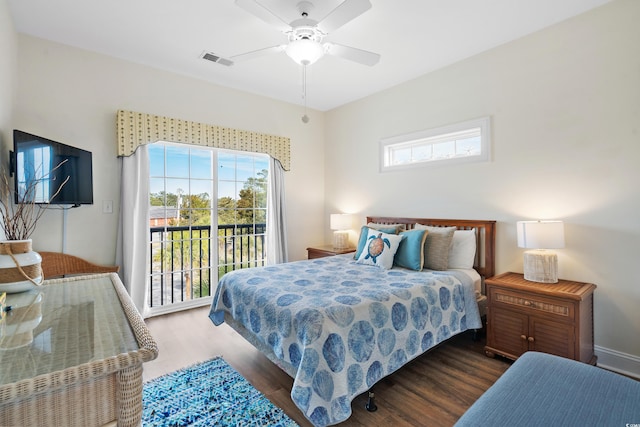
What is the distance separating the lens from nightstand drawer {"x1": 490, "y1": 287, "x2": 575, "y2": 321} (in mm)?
2189

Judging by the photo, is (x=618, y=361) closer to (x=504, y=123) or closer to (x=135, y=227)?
(x=504, y=123)

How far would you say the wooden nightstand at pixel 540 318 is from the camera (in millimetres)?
2172

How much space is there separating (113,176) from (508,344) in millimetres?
4095

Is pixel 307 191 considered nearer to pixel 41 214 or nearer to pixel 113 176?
pixel 113 176

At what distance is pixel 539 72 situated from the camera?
275cm

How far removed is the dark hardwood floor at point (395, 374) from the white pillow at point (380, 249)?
89 centimetres

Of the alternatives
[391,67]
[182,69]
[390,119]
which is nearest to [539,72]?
[391,67]

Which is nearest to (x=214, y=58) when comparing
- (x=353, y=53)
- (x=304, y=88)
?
(x=304, y=88)

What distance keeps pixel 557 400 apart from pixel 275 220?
A: 11.9 feet

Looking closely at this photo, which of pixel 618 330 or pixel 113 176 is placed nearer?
pixel 618 330

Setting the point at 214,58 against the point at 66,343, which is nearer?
the point at 66,343

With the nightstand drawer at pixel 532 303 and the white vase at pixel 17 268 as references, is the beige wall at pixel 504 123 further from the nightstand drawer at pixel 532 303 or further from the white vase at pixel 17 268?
the white vase at pixel 17 268

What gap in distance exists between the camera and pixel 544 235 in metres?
2.40

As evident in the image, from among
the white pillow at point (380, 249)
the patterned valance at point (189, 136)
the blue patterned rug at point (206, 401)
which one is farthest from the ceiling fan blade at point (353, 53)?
the blue patterned rug at point (206, 401)
